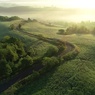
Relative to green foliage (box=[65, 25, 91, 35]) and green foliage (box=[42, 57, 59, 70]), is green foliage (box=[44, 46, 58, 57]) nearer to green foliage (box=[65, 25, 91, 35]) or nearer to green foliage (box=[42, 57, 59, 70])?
green foliage (box=[42, 57, 59, 70])

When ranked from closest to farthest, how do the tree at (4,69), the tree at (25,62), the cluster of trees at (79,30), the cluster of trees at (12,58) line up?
the tree at (4,69) < the cluster of trees at (12,58) < the tree at (25,62) < the cluster of trees at (79,30)

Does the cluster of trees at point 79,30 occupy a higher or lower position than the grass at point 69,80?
higher

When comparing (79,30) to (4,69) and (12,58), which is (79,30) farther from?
(4,69)

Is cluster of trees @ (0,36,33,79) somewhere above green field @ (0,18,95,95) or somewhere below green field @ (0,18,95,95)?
above

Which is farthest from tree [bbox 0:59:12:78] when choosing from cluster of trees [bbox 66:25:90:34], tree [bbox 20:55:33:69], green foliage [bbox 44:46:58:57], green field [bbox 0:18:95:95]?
cluster of trees [bbox 66:25:90:34]

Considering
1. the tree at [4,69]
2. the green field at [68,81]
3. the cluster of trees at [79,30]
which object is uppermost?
the cluster of trees at [79,30]

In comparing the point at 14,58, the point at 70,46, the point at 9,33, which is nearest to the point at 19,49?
the point at 14,58

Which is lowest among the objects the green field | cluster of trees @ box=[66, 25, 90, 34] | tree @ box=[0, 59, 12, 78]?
the green field

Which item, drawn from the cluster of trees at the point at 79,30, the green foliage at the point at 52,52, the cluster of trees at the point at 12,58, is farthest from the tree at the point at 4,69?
the cluster of trees at the point at 79,30

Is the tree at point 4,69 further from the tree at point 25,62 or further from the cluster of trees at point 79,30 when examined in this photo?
the cluster of trees at point 79,30

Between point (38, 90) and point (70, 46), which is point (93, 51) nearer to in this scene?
point (70, 46)

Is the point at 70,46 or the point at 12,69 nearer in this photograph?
the point at 12,69
